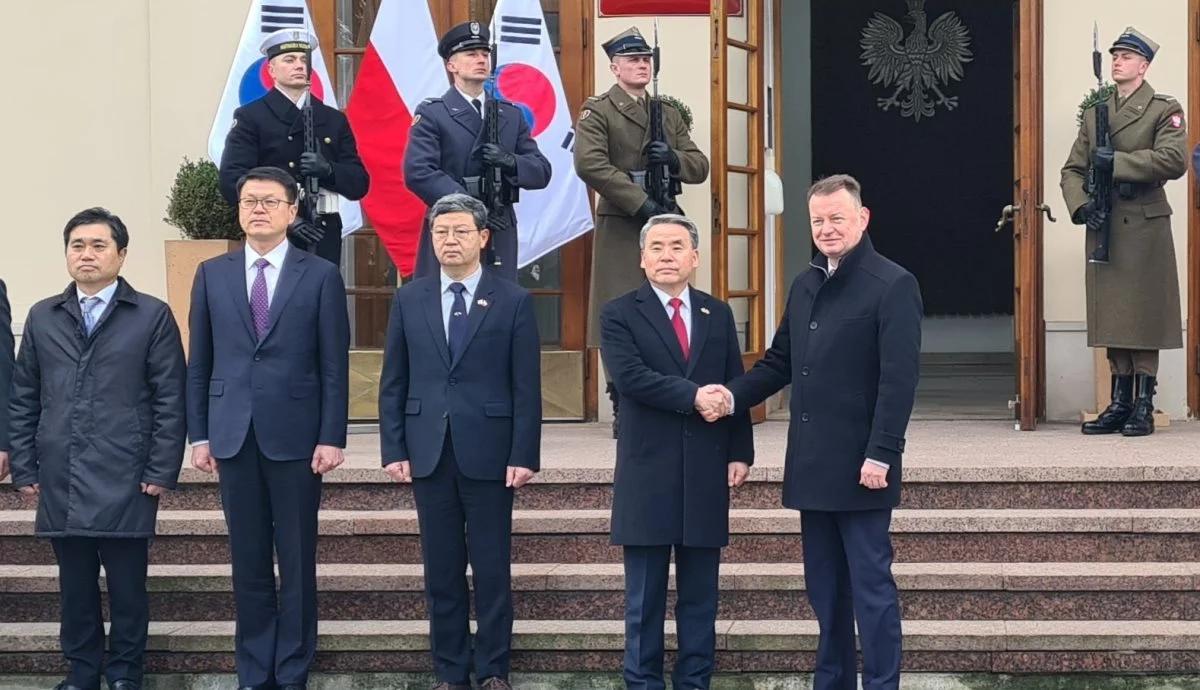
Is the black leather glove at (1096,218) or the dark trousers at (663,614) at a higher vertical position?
the black leather glove at (1096,218)

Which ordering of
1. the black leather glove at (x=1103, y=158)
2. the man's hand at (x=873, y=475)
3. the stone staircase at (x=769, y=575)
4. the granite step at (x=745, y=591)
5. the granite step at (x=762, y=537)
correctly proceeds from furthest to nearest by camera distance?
1. the black leather glove at (x=1103, y=158)
2. the granite step at (x=762, y=537)
3. the granite step at (x=745, y=591)
4. the stone staircase at (x=769, y=575)
5. the man's hand at (x=873, y=475)

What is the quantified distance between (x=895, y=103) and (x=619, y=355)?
953cm

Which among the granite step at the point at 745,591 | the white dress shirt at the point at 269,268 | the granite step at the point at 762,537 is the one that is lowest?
the granite step at the point at 745,591

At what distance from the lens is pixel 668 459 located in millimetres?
5758

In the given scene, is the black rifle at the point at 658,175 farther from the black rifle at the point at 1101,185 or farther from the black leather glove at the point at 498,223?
the black rifle at the point at 1101,185

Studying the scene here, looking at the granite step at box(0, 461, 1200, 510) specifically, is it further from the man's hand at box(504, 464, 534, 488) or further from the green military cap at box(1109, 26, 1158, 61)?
the green military cap at box(1109, 26, 1158, 61)

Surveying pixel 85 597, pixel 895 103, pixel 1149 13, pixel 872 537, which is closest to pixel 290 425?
pixel 85 597

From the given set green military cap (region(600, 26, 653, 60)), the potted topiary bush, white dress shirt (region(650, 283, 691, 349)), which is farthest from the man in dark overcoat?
green military cap (region(600, 26, 653, 60))

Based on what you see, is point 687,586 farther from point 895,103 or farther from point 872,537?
point 895,103

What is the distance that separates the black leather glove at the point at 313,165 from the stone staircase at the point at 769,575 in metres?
1.19

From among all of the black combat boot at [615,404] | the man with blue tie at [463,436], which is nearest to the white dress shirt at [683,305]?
the man with blue tie at [463,436]

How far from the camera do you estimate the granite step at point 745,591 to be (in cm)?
637

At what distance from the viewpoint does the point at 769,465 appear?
23.5 ft

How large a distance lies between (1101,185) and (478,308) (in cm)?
356
